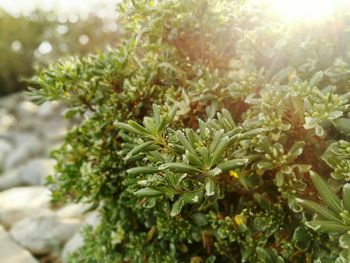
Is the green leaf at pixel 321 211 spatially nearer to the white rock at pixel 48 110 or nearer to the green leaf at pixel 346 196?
the green leaf at pixel 346 196

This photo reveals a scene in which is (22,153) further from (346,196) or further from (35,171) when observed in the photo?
(346,196)

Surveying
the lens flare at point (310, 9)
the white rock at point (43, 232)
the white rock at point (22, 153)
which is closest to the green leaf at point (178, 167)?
the lens flare at point (310, 9)

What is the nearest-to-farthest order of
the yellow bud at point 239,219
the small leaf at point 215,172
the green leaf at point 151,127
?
the small leaf at point 215,172 → the green leaf at point 151,127 → the yellow bud at point 239,219

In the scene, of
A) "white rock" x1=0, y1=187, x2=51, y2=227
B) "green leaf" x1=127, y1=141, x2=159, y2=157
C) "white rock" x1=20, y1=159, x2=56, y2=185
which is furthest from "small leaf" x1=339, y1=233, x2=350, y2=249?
"white rock" x1=20, y1=159, x2=56, y2=185

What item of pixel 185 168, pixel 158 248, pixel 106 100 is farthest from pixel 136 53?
pixel 185 168

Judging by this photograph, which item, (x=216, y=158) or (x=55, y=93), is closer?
(x=216, y=158)

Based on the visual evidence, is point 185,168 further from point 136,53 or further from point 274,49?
point 136,53
